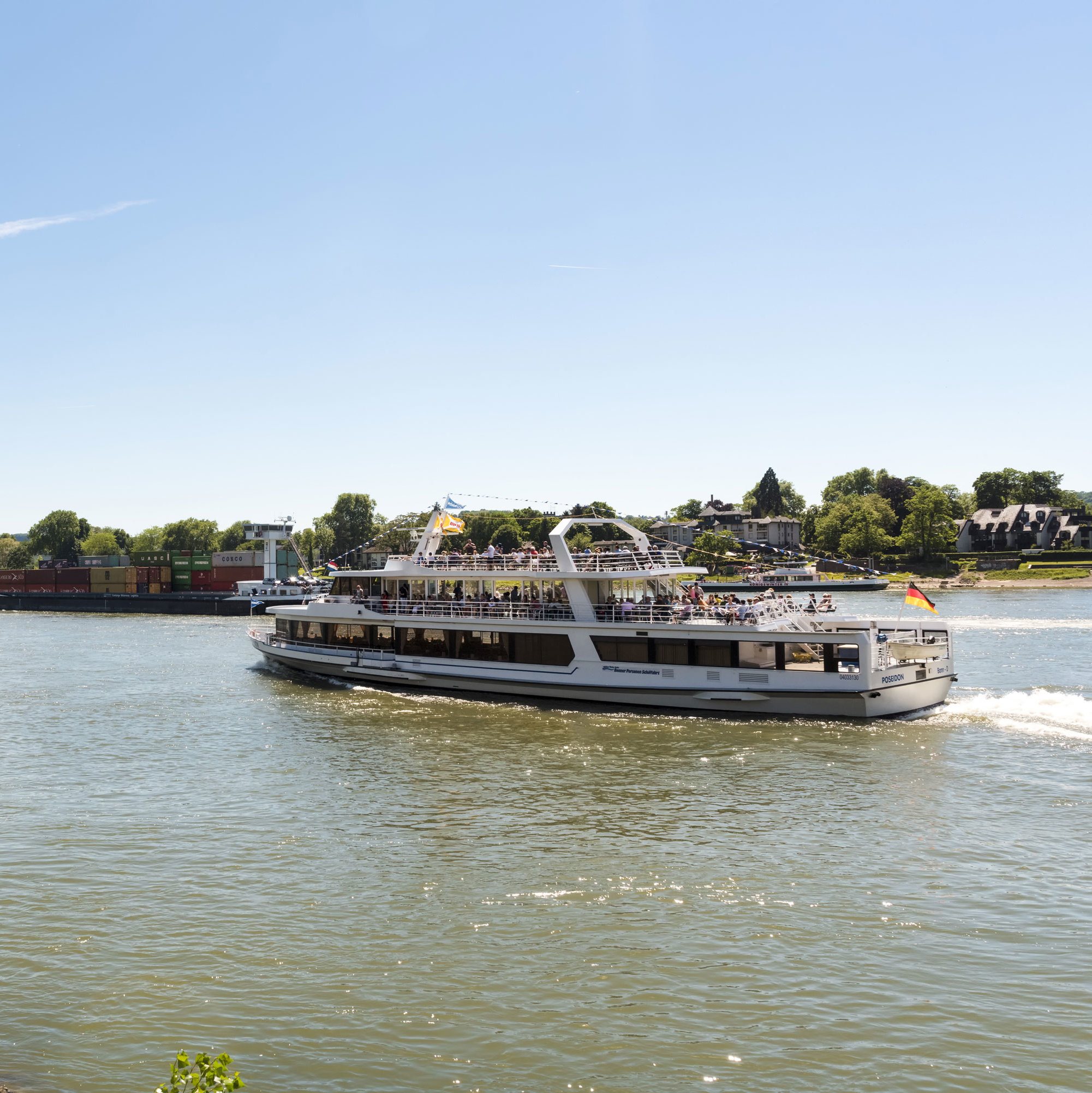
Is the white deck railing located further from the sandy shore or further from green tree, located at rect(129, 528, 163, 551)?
green tree, located at rect(129, 528, 163, 551)

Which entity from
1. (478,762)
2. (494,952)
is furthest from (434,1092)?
(478,762)

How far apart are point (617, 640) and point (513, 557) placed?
5.42m

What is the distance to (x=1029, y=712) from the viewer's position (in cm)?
2841

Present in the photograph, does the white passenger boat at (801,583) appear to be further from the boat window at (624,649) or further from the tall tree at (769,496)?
the boat window at (624,649)

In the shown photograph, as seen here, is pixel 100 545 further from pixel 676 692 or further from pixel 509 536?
pixel 676 692

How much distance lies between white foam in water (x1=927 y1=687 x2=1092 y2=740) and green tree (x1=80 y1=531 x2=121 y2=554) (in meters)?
175

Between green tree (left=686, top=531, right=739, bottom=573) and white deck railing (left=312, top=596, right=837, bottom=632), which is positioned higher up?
green tree (left=686, top=531, right=739, bottom=573)

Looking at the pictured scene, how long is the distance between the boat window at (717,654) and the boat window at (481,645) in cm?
704

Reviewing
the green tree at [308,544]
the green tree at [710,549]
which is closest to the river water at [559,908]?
the green tree at [710,549]

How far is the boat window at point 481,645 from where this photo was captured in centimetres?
3262

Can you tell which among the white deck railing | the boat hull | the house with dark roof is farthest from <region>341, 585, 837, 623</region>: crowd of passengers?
the house with dark roof

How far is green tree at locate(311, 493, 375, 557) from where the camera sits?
170125 millimetres

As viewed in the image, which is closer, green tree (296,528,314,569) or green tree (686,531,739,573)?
green tree (686,531,739,573)

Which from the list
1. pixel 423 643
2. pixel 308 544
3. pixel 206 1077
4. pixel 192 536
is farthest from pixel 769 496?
pixel 206 1077
